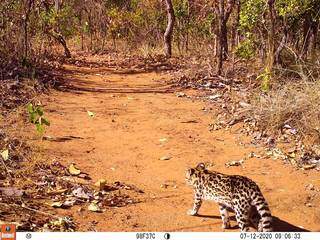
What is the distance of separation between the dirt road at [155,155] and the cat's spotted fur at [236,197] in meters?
0.25

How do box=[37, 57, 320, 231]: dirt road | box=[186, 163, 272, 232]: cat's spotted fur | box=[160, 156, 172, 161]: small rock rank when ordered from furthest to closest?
box=[160, 156, 172, 161]: small rock
box=[37, 57, 320, 231]: dirt road
box=[186, 163, 272, 232]: cat's spotted fur

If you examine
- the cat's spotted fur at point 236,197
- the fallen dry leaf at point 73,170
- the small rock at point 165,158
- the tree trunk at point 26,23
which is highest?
the tree trunk at point 26,23

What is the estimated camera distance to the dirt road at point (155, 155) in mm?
5129

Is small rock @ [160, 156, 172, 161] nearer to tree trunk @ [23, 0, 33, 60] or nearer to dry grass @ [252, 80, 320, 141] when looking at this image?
dry grass @ [252, 80, 320, 141]

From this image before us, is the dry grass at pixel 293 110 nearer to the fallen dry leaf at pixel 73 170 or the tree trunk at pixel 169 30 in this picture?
the fallen dry leaf at pixel 73 170

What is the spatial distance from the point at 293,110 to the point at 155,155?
226cm

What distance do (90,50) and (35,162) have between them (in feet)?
45.8

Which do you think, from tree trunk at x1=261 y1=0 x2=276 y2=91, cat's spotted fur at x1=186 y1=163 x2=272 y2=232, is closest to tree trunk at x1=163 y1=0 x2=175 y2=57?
tree trunk at x1=261 y1=0 x2=276 y2=91

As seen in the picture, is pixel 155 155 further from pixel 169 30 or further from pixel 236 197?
pixel 169 30

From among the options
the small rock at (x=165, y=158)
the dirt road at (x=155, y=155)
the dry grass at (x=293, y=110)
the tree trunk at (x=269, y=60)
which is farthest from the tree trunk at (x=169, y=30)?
the small rock at (x=165, y=158)

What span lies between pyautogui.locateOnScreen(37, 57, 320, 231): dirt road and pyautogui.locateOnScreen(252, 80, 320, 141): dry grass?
22.9 inches

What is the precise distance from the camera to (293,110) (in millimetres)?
7531

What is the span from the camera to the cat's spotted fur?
4539 millimetres

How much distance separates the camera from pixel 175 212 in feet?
Result: 17.4
